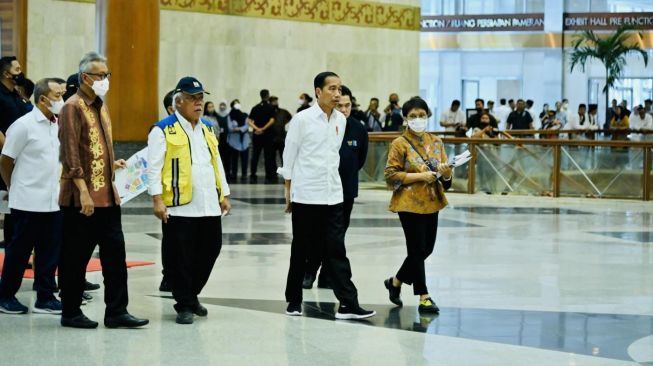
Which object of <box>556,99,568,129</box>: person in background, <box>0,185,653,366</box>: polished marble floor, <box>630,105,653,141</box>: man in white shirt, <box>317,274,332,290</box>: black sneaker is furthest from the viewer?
<box>556,99,568,129</box>: person in background

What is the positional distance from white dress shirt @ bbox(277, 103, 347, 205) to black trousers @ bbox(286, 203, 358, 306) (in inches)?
3.1

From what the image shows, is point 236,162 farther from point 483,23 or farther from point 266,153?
point 483,23

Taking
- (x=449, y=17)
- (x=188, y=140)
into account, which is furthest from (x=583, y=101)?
(x=188, y=140)

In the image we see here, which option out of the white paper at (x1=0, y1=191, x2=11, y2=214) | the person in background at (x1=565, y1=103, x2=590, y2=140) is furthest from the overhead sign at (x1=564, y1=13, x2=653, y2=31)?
the white paper at (x1=0, y1=191, x2=11, y2=214)

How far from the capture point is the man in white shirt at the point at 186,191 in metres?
7.88

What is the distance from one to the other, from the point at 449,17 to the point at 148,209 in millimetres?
27463

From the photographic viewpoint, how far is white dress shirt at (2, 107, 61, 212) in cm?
823

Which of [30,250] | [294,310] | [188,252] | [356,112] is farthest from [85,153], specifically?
[356,112]

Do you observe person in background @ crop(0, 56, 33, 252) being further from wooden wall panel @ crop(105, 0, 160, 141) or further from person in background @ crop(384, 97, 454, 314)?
wooden wall panel @ crop(105, 0, 160, 141)

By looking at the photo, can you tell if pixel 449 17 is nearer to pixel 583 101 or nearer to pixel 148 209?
pixel 583 101

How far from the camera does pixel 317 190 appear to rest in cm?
839

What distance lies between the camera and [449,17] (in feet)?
140

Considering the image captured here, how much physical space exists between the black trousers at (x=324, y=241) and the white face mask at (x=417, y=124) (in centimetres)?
76

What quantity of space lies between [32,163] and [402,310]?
107 inches
